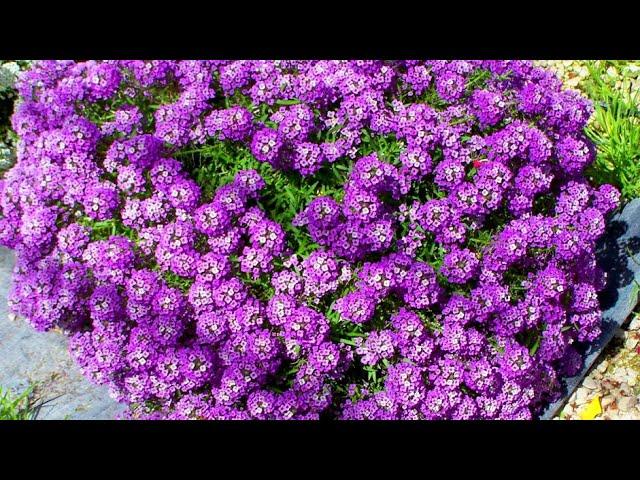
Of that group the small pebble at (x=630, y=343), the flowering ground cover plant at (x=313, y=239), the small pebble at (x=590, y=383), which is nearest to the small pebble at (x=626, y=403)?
the small pebble at (x=590, y=383)

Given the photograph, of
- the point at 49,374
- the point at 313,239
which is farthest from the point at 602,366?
the point at 49,374

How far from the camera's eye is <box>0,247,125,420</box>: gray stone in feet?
12.4

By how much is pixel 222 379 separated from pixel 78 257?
930 mm

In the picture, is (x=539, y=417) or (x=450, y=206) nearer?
(x=450, y=206)

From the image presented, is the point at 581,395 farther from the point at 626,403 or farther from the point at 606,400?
the point at 626,403

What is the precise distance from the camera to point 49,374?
3973 millimetres

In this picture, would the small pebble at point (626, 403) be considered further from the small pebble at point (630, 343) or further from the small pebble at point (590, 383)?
the small pebble at point (630, 343)

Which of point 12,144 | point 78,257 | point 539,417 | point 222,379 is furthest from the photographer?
point 12,144

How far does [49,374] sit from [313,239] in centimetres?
179

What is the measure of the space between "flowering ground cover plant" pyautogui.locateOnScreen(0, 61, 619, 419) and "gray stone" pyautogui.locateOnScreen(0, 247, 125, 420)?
376 mm

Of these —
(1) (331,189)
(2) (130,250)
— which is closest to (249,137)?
(1) (331,189)

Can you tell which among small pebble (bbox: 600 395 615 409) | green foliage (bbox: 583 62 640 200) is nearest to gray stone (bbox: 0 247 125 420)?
small pebble (bbox: 600 395 615 409)

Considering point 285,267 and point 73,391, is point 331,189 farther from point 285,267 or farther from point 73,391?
point 73,391

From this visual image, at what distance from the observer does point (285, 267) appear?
335 cm
